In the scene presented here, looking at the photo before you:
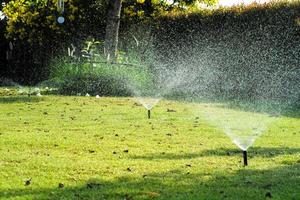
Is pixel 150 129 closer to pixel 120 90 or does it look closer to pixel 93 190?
pixel 93 190

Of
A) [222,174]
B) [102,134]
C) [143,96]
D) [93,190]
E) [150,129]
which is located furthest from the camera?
[143,96]

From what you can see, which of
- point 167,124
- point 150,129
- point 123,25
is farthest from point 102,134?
point 123,25

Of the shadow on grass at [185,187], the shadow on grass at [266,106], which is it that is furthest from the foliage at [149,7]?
the shadow on grass at [185,187]

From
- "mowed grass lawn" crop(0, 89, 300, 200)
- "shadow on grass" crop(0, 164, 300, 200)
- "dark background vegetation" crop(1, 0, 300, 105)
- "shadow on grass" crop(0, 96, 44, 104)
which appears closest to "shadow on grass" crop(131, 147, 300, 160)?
"mowed grass lawn" crop(0, 89, 300, 200)

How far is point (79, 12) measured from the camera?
23.7 m

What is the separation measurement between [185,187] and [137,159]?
1.32m

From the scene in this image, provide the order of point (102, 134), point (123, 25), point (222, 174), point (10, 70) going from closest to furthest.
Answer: point (222, 174), point (102, 134), point (123, 25), point (10, 70)

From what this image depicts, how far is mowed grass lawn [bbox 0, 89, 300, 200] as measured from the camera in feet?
16.7

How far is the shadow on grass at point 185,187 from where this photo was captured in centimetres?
489

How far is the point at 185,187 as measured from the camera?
5.23 meters

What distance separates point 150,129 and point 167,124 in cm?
74

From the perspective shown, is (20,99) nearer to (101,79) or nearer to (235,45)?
(101,79)

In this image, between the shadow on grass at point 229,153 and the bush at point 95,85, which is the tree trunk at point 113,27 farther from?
the shadow on grass at point 229,153

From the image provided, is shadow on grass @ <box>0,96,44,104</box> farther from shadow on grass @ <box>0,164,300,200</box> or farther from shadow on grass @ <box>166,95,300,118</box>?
shadow on grass @ <box>0,164,300,200</box>
